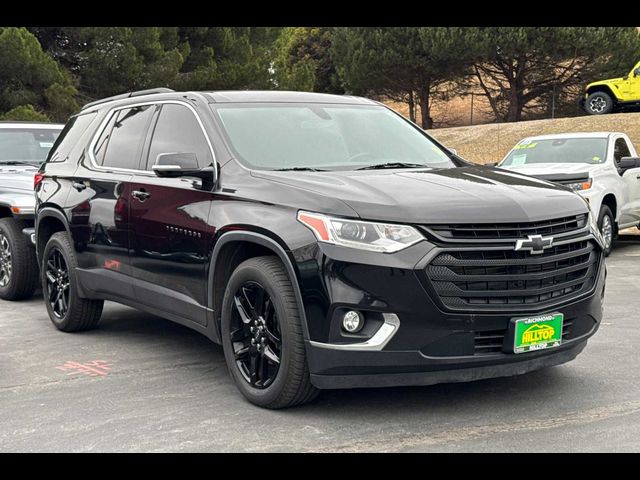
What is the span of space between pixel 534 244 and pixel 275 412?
66.9 inches

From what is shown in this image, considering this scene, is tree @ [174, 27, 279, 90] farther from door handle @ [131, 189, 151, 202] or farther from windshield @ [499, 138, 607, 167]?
door handle @ [131, 189, 151, 202]

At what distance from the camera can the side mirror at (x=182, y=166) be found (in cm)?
523

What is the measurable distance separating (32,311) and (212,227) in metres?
3.64

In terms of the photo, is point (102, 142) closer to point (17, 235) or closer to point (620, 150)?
point (17, 235)

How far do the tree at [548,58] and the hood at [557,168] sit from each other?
23.9 m

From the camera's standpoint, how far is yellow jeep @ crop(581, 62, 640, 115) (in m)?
27.5

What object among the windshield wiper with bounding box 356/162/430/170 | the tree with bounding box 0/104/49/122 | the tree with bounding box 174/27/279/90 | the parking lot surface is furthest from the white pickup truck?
the tree with bounding box 174/27/279/90

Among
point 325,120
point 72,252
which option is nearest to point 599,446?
point 325,120

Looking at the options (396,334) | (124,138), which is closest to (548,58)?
(124,138)

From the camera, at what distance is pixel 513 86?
38156 mm

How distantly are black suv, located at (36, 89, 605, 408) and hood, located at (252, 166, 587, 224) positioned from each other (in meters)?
0.01

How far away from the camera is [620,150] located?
12.5 m

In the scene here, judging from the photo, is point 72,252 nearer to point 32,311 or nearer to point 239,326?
point 32,311

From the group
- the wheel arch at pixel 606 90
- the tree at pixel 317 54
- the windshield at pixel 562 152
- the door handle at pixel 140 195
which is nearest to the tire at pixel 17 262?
the door handle at pixel 140 195
